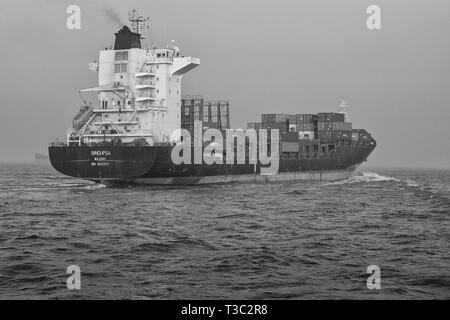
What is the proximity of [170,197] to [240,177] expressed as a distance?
689 inches

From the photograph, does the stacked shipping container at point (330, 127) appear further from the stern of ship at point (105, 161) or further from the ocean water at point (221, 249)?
the ocean water at point (221, 249)

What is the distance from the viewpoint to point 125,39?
155 ft

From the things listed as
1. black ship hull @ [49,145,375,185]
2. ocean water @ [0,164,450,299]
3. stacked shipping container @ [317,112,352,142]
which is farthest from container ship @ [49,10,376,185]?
stacked shipping container @ [317,112,352,142]

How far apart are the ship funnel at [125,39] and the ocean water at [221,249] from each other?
17.8m

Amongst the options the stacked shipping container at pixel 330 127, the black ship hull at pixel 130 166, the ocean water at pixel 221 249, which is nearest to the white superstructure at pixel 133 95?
the black ship hull at pixel 130 166

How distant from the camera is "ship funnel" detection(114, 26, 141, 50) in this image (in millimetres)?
47094

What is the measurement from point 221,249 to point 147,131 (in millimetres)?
27970

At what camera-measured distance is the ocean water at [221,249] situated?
1348cm

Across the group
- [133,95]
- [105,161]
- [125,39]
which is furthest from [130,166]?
[125,39]

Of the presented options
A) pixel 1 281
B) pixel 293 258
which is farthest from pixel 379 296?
pixel 1 281

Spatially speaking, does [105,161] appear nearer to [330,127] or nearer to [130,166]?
[130,166]

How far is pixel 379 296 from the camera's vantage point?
12742mm

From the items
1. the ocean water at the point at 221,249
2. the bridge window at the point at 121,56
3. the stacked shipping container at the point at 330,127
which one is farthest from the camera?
the stacked shipping container at the point at 330,127

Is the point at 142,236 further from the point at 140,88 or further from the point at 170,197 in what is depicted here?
the point at 140,88
